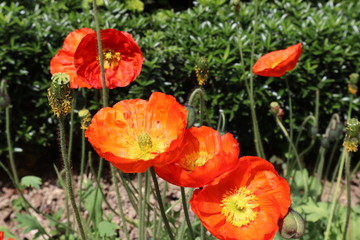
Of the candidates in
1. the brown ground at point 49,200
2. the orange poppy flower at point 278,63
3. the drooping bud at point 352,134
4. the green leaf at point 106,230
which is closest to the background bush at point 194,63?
the brown ground at point 49,200

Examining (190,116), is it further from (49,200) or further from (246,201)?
(49,200)

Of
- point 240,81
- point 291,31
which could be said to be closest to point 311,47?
point 291,31

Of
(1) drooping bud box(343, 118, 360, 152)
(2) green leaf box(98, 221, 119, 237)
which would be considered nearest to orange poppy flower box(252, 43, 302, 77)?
(1) drooping bud box(343, 118, 360, 152)

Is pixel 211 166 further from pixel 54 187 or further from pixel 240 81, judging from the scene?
pixel 54 187

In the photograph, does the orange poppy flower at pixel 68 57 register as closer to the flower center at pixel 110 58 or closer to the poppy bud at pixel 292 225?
the flower center at pixel 110 58

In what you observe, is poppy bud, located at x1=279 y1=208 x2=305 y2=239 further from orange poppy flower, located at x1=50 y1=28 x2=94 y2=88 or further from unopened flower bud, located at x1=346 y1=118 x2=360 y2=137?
orange poppy flower, located at x1=50 y1=28 x2=94 y2=88

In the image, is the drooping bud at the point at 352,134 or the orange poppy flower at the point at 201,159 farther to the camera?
the drooping bud at the point at 352,134

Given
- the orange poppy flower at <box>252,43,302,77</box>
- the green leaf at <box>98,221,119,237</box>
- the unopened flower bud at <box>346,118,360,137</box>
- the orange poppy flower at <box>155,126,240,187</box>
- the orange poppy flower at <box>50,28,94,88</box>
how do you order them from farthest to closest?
the green leaf at <box>98,221,119,237</box> → the orange poppy flower at <box>252,43,302,77</box> → the orange poppy flower at <box>50,28,94,88</box> → the unopened flower bud at <box>346,118,360,137</box> → the orange poppy flower at <box>155,126,240,187</box>

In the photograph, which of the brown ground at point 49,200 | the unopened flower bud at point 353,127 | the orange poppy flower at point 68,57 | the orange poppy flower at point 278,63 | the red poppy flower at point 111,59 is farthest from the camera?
the brown ground at point 49,200
